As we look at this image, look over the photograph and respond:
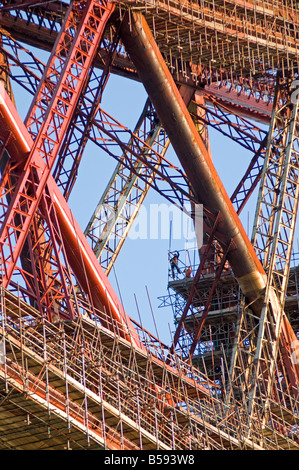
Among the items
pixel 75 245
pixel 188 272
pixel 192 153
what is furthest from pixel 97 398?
pixel 188 272

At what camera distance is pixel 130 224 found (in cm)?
5844

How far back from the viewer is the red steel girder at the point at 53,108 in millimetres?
43500

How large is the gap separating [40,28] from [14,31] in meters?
0.93

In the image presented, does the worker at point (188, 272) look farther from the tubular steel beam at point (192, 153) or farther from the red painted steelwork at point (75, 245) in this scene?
the red painted steelwork at point (75, 245)

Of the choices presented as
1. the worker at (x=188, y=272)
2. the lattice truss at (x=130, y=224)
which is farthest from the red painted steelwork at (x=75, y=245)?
the worker at (x=188, y=272)

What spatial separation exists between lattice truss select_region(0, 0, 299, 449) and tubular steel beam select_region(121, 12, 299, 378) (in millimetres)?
107

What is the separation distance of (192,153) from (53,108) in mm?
7424

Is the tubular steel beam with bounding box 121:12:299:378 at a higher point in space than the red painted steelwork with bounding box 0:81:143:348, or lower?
higher

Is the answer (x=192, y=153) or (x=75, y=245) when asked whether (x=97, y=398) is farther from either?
(x=192, y=153)

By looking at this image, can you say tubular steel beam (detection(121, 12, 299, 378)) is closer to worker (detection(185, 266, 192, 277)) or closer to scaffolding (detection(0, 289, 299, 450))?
scaffolding (detection(0, 289, 299, 450))

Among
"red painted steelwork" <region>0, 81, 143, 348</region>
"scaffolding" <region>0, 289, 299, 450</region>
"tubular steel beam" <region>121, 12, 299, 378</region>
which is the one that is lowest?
"scaffolding" <region>0, 289, 299, 450</region>

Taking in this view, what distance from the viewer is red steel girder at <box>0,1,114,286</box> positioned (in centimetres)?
4350

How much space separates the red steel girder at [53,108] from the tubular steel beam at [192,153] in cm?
217

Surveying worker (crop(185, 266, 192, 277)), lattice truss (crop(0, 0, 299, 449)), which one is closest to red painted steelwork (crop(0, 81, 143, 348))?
lattice truss (crop(0, 0, 299, 449))
